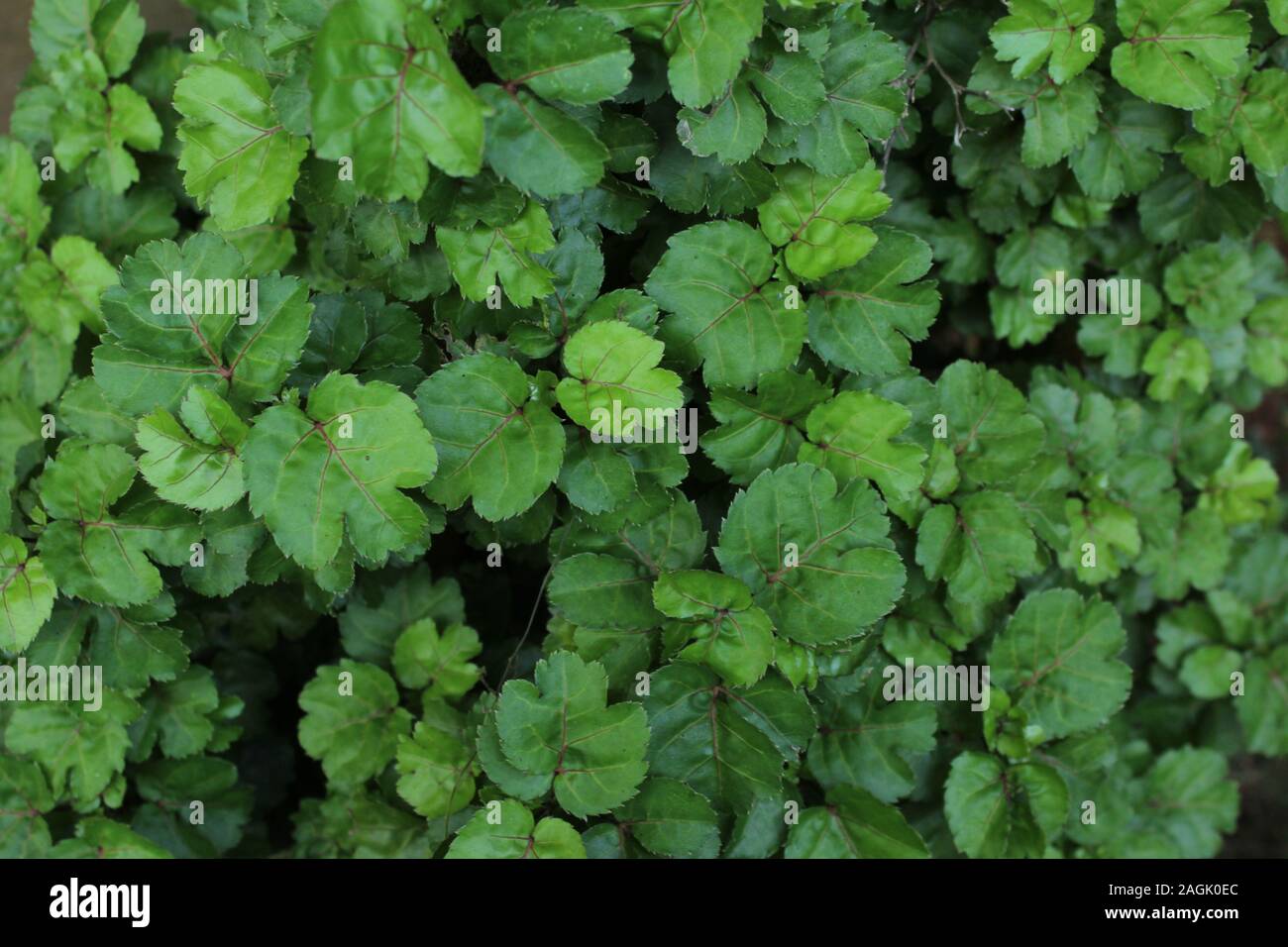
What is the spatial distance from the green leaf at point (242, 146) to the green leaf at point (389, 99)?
14.3 inches

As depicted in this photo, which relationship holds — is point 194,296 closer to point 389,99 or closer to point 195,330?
point 195,330

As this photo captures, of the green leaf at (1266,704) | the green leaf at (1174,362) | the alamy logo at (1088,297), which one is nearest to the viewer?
the alamy logo at (1088,297)

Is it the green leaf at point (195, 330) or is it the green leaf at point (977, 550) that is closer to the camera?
the green leaf at point (195, 330)

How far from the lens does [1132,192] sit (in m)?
2.35

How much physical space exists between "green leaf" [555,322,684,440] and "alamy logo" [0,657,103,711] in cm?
116

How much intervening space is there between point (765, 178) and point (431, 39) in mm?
684

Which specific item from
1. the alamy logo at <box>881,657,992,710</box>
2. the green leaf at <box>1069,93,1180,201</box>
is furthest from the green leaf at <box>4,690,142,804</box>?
the green leaf at <box>1069,93,1180,201</box>

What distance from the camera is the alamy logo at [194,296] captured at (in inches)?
71.2

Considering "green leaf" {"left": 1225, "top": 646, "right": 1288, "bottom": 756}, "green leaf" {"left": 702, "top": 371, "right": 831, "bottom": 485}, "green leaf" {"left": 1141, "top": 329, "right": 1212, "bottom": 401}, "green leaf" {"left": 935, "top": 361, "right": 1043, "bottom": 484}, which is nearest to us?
"green leaf" {"left": 702, "top": 371, "right": 831, "bottom": 485}

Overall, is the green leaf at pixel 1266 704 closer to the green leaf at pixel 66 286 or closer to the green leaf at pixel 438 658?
the green leaf at pixel 438 658

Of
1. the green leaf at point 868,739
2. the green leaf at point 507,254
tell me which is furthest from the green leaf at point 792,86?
the green leaf at point 868,739

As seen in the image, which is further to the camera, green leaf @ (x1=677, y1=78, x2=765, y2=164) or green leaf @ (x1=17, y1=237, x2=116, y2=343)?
green leaf @ (x1=17, y1=237, x2=116, y2=343)

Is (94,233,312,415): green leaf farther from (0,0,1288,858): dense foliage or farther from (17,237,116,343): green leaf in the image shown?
(17,237,116,343): green leaf
